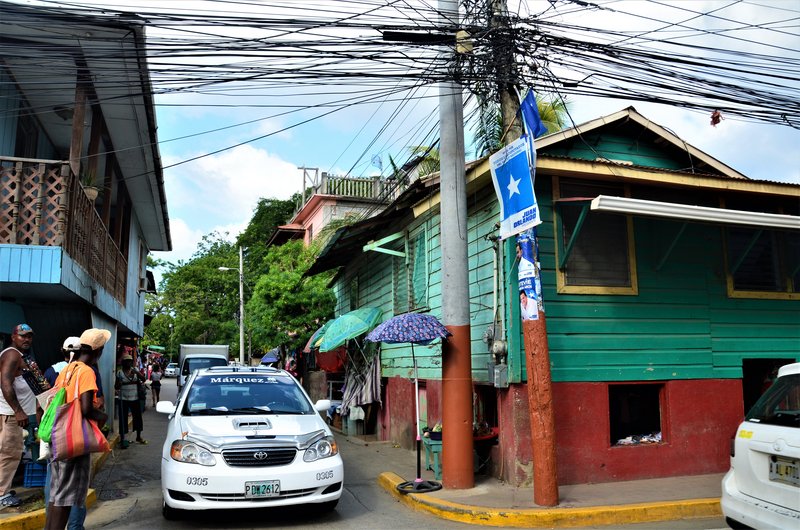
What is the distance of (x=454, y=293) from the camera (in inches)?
328

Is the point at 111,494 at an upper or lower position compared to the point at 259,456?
lower

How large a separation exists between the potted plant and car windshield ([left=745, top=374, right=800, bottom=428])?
10.1 meters

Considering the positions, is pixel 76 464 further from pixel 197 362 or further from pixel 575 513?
pixel 197 362

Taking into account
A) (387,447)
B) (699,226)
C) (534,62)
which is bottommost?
(387,447)

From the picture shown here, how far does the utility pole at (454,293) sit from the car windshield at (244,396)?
1829 mm

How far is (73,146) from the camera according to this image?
888cm

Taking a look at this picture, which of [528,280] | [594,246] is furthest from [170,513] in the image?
[594,246]

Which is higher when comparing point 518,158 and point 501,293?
point 518,158

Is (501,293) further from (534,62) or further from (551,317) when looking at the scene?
(534,62)

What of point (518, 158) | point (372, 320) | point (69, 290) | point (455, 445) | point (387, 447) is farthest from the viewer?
point (372, 320)

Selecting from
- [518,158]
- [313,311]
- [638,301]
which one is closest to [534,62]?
[518,158]

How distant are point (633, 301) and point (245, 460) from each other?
5.82 m

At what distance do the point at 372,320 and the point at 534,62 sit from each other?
7.00 m

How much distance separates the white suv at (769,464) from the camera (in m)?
4.52
